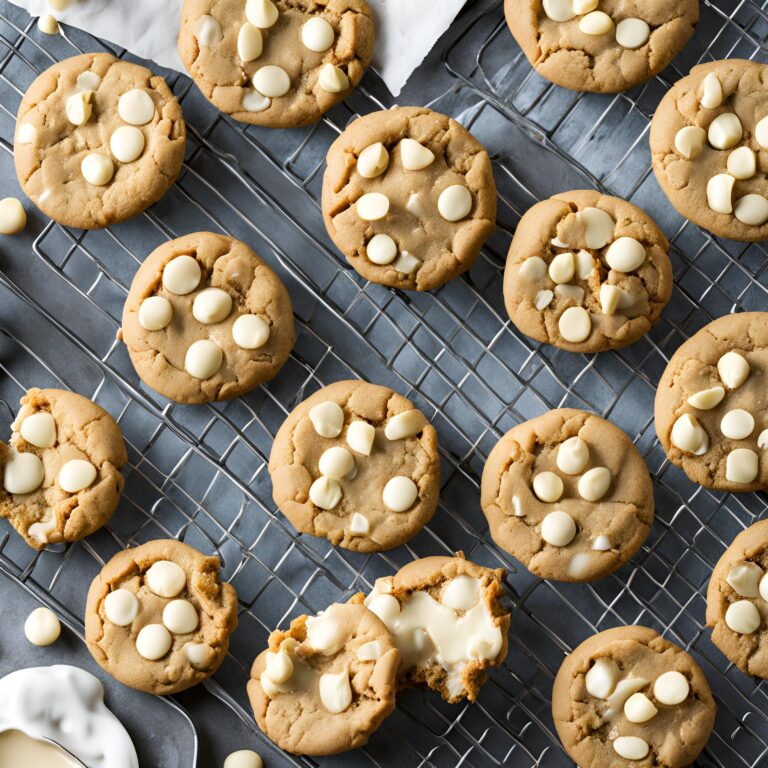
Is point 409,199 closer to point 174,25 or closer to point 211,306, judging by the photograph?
point 211,306

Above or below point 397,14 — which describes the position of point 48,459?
below

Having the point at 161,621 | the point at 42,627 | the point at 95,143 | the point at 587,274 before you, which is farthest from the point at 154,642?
the point at 587,274

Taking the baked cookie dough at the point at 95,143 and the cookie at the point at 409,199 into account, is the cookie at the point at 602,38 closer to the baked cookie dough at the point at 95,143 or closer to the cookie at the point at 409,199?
the cookie at the point at 409,199

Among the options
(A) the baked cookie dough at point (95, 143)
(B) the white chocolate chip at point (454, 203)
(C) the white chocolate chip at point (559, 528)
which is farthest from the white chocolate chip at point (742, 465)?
(A) the baked cookie dough at point (95, 143)

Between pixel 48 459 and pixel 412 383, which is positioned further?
pixel 412 383

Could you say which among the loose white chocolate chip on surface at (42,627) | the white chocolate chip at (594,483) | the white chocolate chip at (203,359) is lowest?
the loose white chocolate chip on surface at (42,627)

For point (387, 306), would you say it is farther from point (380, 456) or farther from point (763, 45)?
point (763, 45)

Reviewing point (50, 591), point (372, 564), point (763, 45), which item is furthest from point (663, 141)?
point (50, 591)
